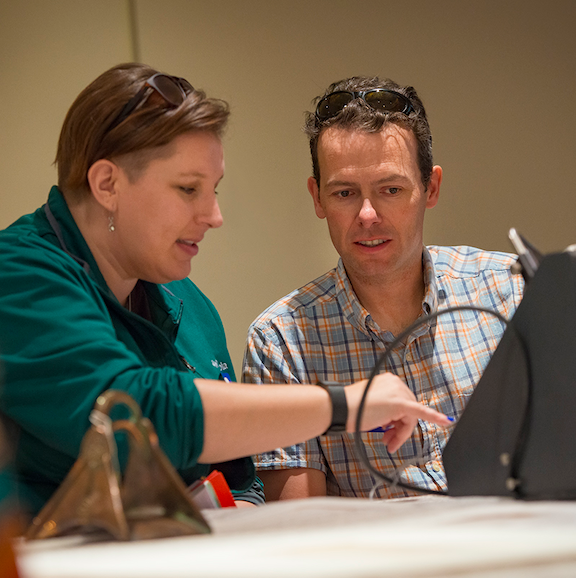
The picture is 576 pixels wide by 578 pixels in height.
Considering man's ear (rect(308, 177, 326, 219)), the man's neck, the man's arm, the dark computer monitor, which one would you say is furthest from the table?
man's ear (rect(308, 177, 326, 219))

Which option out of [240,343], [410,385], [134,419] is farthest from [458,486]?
[240,343]

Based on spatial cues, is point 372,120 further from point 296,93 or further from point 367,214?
point 296,93

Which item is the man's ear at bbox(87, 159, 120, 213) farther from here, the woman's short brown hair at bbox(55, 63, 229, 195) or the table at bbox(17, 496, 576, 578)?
the table at bbox(17, 496, 576, 578)

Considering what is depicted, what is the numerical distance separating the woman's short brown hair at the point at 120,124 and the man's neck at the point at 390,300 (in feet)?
2.19

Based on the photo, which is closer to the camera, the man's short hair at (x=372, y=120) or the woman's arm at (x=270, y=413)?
the woman's arm at (x=270, y=413)

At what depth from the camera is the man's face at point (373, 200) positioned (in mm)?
1596

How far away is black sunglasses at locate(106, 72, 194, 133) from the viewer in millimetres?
1065

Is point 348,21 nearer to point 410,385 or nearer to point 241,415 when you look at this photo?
point 410,385

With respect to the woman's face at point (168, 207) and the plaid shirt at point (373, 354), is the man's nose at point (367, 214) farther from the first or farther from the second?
the woman's face at point (168, 207)

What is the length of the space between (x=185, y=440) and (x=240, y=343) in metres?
1.61

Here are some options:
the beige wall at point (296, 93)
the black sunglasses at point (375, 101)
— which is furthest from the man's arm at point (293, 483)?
the beige wall at point (296, 93)

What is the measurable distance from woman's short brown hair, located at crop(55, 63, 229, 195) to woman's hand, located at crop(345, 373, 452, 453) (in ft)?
1.62

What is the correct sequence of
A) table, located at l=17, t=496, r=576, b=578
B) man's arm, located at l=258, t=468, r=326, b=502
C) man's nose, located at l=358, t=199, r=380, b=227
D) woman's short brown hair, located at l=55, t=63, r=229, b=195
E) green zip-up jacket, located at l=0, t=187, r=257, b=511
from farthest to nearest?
man's nose, located at l=358, t=199, r=380, b=227 → man's arm, located at l=258, t=468, r=326, b=502 → woman's short brown hair, located at l=55, t=63, r=229, b=195 → green zip-up jacket, located at l=0, t=187, r=257, b=511 → table, located at l=17, t=496, r=576, b=578

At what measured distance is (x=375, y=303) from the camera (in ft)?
5.43
